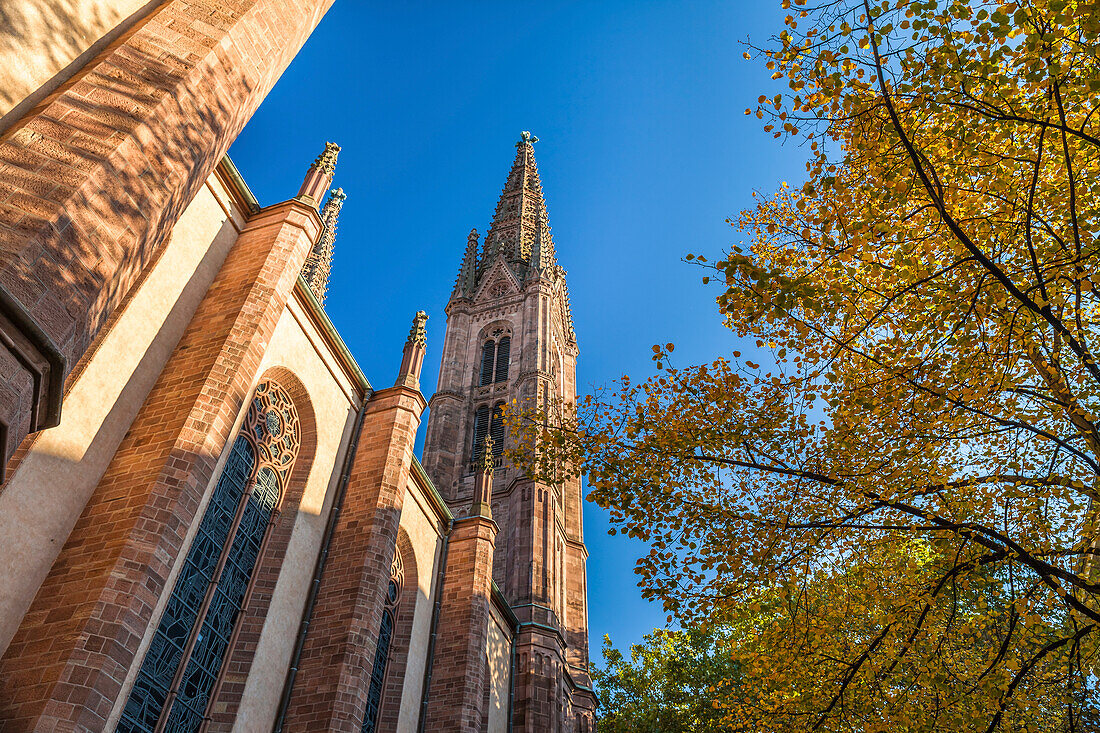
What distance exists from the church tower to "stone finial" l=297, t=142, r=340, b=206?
19.3 feet

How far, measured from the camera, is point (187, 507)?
8281 mm

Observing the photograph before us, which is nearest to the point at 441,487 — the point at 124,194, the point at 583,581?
the point at 583,581

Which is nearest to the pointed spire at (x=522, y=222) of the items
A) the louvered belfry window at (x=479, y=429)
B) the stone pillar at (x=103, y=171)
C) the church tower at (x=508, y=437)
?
the church tower at (x=508, y=437)

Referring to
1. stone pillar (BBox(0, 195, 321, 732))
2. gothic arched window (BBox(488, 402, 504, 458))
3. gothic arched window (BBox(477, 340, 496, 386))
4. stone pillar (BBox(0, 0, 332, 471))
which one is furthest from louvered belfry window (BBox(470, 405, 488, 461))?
stone pillar (BBox(0, 0, 332, 471))

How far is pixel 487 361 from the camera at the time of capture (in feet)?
124

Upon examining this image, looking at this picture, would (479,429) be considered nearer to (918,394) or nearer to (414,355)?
(414,355)

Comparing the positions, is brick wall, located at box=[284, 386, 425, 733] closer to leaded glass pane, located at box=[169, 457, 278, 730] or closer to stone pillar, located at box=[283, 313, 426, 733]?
stone pillar, located at box=[283, 313, 426, 733]

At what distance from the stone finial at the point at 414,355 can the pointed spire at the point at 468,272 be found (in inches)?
964

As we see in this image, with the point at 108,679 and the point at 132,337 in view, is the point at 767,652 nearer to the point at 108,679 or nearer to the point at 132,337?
the point at 108,679

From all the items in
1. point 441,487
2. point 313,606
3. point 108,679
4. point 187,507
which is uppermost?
point 441,487

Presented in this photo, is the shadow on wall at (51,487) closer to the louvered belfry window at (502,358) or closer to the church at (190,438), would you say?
the church at (190,438)

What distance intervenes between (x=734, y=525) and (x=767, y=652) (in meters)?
3.10

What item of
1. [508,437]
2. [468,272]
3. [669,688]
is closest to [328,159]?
[508,437]

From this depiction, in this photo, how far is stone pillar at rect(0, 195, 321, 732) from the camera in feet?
22.2
